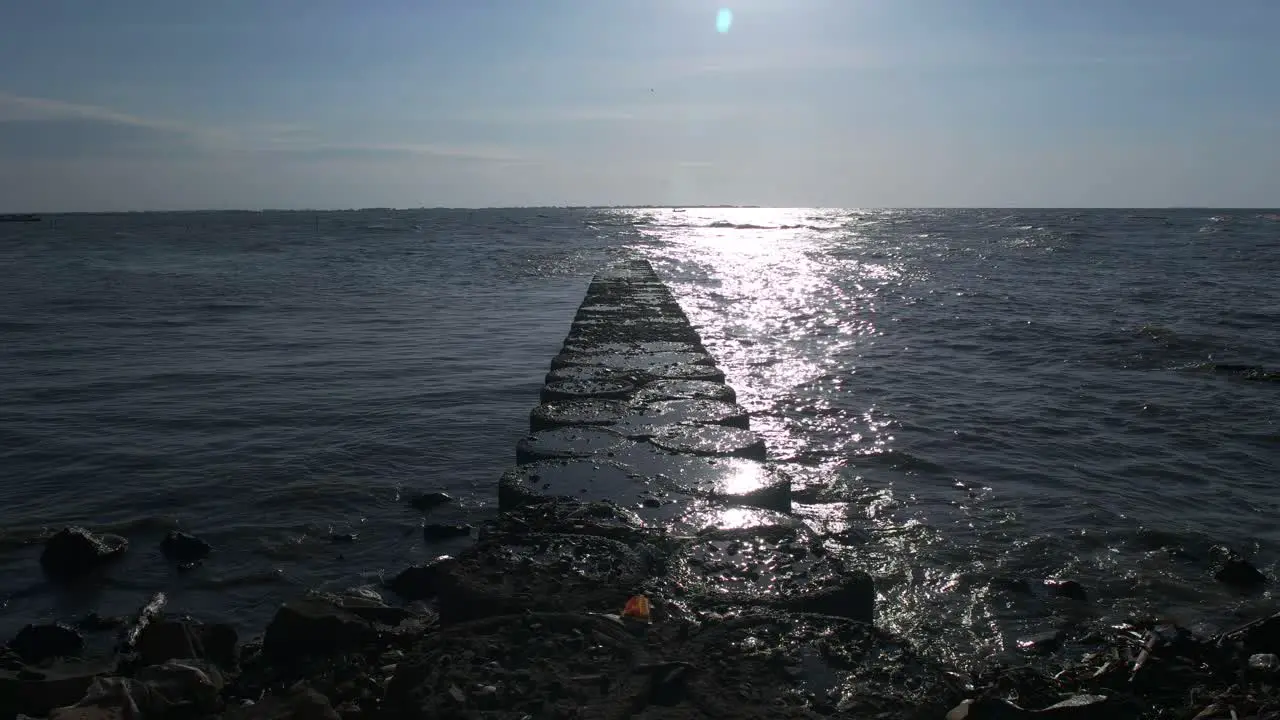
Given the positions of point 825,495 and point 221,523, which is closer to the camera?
point 221,523

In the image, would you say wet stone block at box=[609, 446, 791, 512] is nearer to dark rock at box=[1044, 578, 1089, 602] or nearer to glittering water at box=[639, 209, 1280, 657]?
glittering water at box=[639, 209, 1280, 657]

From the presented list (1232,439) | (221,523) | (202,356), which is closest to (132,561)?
(221,523)

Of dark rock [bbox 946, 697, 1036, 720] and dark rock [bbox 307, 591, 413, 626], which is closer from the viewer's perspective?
dark rock [bbox 946, 697, 1036, 720]

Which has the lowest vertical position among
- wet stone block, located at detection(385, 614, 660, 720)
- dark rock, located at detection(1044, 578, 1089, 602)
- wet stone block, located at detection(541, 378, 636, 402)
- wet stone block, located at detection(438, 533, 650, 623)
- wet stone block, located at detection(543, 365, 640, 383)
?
dark rock, located at detection(1044, 578, 1089, 602)

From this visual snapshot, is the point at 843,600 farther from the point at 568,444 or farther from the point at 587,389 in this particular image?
the point at 587,389

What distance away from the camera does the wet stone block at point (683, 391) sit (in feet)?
15.6

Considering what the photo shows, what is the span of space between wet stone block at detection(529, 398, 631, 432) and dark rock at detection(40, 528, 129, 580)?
2032 mm

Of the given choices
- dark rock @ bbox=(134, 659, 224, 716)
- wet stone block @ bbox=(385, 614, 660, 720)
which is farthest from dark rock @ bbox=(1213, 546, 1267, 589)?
dark rock @ bbox=(134, 659, 224, 716)

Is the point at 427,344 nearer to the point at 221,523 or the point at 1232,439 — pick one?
the point at 221,523

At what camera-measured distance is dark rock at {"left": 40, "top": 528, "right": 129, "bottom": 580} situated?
161 inches

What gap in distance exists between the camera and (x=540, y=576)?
8.60 ft

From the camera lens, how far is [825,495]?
16.7ft

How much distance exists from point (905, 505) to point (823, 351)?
218 inches

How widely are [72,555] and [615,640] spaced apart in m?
3.13
